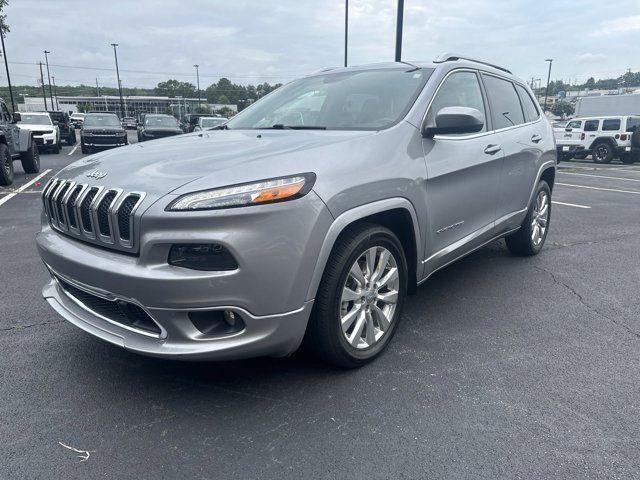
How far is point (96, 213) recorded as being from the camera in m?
2.34

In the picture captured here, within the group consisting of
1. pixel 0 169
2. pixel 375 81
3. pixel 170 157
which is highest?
pixel 375 81

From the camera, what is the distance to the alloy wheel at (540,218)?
16.3 ft

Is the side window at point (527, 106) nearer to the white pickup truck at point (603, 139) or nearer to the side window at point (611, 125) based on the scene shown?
the white pickup truck at point (603, 139)

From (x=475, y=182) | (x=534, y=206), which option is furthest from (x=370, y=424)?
(x=534, y=206)

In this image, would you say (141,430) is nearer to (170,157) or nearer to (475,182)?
(170,157)

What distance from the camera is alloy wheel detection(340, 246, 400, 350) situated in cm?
264

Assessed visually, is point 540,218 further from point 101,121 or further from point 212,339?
point 101,121

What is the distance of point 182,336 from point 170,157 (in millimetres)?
959

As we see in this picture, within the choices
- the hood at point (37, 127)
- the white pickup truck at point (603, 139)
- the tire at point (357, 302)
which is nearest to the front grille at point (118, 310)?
the tire at point (357, 302)

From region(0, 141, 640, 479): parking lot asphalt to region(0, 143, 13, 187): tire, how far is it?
7.53 metres

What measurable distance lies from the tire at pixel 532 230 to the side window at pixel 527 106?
0.67 meters

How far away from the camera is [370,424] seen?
2322mm

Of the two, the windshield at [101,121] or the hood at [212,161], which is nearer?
the hood at [212,161]

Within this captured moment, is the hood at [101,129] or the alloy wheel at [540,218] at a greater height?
the hood at [101,129]
